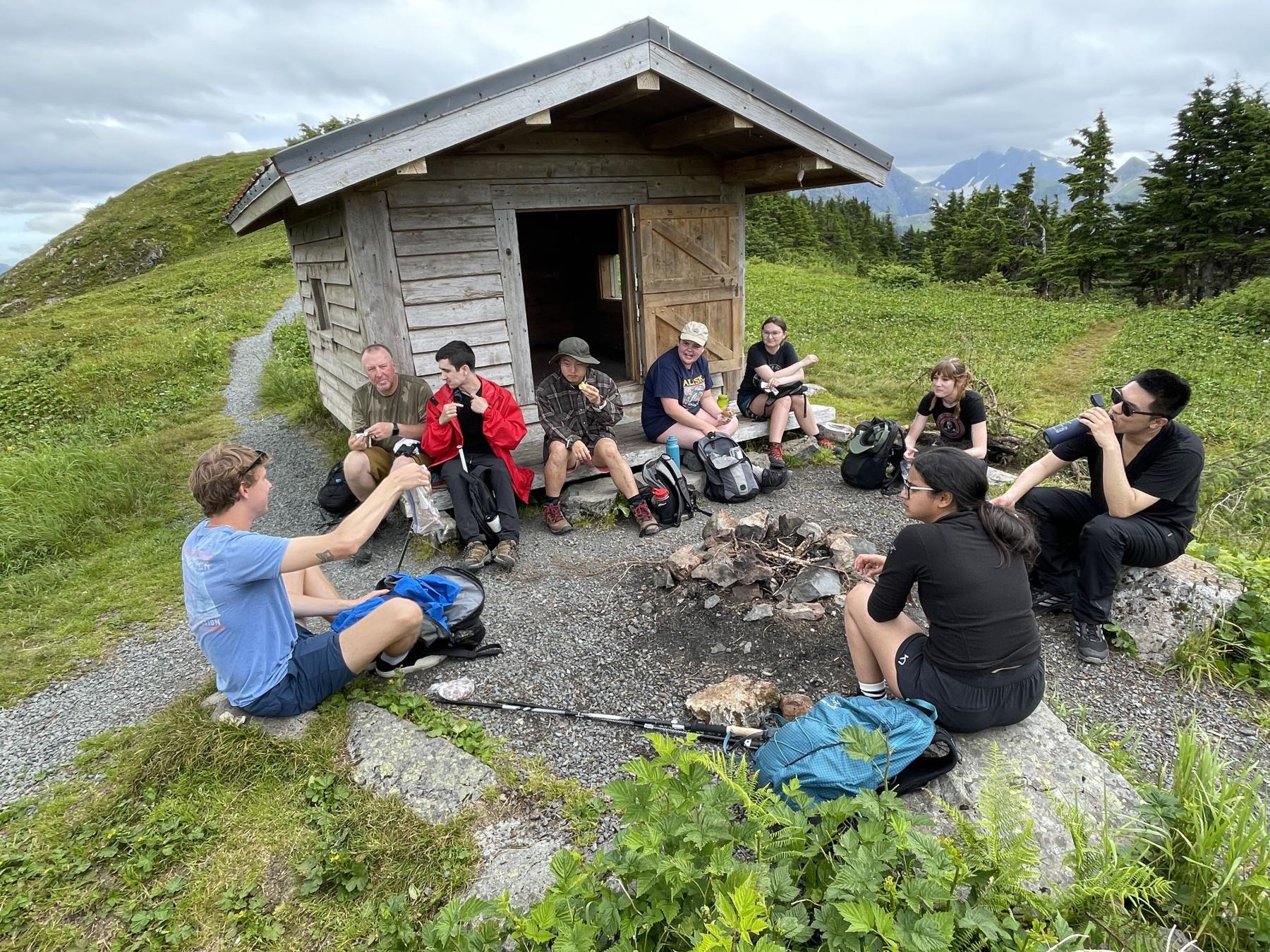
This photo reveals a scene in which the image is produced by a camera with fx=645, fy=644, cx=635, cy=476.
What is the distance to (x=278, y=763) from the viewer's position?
2.94 meters

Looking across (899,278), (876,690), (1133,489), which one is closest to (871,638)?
(876,690)

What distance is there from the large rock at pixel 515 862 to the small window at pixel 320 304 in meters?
6.04

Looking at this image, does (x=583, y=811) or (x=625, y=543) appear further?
(x=625, y=543)

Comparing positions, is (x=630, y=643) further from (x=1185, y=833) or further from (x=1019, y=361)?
(x=1019, y=361)

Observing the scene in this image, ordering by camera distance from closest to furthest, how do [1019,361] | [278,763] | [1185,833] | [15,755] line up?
1. [1185,833]
2. [278,763]
3. [15,755]
4. [1019,361]

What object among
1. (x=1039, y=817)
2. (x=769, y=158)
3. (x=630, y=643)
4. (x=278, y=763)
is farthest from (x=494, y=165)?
(x=1039, y=817)

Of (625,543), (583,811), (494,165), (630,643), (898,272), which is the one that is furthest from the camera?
(898,272)

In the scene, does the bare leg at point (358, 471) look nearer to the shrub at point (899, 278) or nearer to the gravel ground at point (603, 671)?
the gravel ground at point (603, 671)

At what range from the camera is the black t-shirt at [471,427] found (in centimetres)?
496

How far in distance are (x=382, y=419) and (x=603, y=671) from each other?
3.14m

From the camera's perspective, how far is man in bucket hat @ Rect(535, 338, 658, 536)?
521 cm

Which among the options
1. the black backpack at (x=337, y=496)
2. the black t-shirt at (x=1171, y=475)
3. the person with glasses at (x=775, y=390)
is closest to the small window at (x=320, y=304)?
the black backpack at (x=337, y=496)

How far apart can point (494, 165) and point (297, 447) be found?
4.72 metres

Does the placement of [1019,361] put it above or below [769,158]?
below
